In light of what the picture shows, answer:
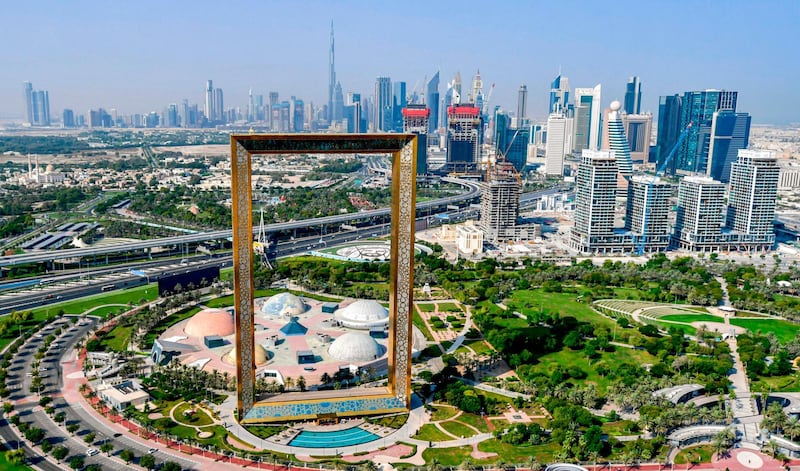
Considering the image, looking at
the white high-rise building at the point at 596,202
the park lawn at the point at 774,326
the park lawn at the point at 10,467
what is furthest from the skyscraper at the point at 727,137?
the park lawn at the point at 10,467

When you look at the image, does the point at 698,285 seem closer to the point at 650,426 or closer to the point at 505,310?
the point at 505,310

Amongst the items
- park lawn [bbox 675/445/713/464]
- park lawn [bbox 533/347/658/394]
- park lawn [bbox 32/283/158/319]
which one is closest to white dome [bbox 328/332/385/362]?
park lawn [bbox 533/347/658/394]

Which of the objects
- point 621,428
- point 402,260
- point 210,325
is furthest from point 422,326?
point 621,428

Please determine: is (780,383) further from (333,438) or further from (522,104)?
(522,104)

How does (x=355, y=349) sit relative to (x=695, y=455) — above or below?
above

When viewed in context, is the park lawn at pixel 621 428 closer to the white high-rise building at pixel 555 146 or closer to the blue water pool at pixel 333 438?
the blue water pool at pixel 333 438

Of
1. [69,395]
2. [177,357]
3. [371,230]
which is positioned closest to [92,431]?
[69,395]

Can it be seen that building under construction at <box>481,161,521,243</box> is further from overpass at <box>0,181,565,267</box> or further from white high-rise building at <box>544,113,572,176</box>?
white high-rise building at <box>544,113,572,176</box>
